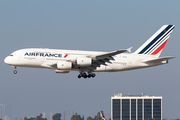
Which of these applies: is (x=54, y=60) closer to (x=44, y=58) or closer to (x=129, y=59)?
(x=44, y=58)

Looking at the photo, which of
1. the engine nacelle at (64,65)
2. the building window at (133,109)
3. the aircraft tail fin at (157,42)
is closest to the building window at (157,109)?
the building window at (133,109)

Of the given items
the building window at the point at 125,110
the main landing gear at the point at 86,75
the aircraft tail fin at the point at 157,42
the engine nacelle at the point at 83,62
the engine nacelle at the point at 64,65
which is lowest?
the building window at the point at 125,110

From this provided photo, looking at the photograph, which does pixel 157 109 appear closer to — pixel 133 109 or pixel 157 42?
pixel 133 109

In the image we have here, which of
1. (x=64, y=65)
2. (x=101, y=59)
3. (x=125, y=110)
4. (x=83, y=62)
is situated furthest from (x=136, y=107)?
(x=64, y=65)

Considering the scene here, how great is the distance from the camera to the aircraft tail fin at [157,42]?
55.4 metres

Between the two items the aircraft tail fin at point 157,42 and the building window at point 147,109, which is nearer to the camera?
the aircraft tail fin at point 157,42

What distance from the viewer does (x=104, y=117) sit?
105 m

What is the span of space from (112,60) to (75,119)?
5167 centimetres

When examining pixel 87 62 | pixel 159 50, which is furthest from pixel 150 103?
pixel 87 62

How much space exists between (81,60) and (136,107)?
69952 millimetres

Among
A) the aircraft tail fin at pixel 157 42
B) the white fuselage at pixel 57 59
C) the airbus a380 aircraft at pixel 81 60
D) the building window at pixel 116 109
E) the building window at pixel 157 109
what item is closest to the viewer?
the airbus a380 aircraft at pixel 81 60

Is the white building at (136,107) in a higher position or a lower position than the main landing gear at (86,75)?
lower

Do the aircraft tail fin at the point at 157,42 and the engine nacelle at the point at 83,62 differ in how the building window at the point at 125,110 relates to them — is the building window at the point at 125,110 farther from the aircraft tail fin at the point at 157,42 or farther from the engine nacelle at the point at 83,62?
the engine nacelle at the point at 83,62

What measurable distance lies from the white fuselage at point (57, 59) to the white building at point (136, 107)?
209ft
